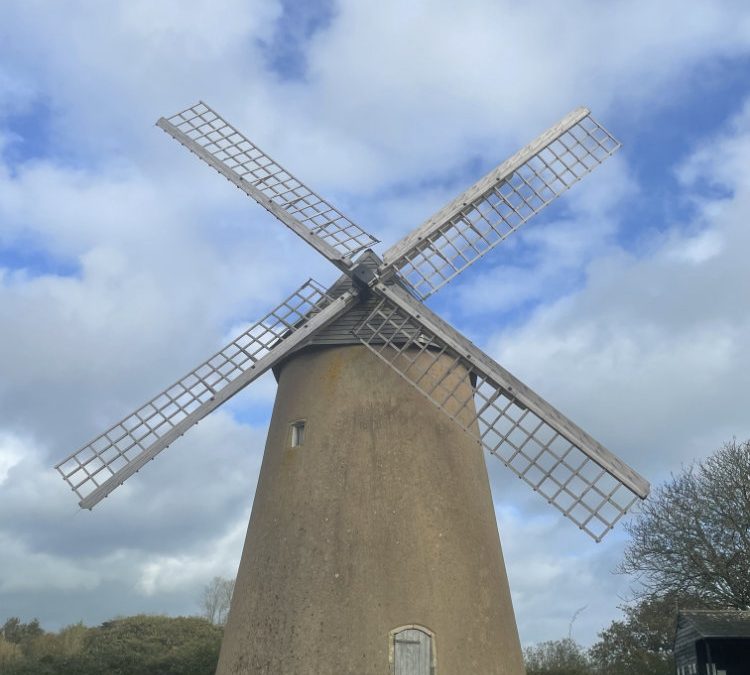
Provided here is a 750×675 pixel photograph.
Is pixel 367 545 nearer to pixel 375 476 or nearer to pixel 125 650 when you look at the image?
pixel 375 476

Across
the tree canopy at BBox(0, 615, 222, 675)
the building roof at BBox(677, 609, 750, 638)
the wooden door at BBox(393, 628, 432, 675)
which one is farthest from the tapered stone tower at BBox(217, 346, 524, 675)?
the tree canopy at BBox(0, 615, 222, 675)

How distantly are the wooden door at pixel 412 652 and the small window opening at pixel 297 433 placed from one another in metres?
2.58

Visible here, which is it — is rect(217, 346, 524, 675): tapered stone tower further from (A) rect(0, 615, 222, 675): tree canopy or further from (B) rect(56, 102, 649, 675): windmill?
(A) rect(0, 615, 222, 675): tree canopy

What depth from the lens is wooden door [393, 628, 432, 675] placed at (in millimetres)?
7668

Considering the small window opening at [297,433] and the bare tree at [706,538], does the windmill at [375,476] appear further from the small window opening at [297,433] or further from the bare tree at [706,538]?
the bare tree at [706,538]

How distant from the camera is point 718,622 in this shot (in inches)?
579

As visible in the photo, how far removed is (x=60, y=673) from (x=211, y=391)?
1022 centimetres

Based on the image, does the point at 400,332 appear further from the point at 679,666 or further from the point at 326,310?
the point at 679,666

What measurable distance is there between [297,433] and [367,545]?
1.78m

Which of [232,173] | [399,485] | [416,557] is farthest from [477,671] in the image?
[232,173]

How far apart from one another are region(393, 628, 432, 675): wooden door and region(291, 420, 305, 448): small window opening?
2580 mm

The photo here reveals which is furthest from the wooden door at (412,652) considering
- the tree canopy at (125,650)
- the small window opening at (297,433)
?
the tree canopy at (125,650)

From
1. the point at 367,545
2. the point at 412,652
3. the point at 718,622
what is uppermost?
the point at 718,622

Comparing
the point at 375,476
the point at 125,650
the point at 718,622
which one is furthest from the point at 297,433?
the point at 125,650
